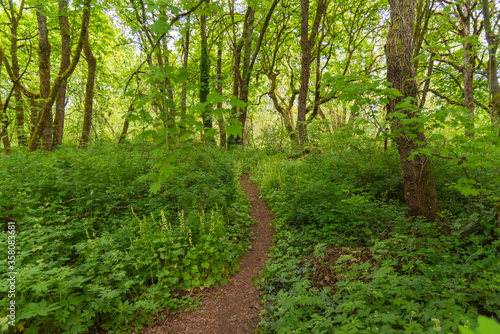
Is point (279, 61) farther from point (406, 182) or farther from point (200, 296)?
point (200, 296)

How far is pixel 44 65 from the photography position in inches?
291

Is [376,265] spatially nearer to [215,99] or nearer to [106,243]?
[215,99]

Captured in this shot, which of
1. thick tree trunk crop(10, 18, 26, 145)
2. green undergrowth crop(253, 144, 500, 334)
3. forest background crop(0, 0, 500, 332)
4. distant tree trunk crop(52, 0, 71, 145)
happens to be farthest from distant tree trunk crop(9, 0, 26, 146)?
green undergrowth crop(253, 144, 500, 334)

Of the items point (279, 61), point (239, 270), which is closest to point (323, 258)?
point (239, 270)

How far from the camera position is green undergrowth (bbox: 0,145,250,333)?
8.48ft

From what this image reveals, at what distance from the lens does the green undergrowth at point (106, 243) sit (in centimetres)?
258

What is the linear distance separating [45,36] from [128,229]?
25.6 feet

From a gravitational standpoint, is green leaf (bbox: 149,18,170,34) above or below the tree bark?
below

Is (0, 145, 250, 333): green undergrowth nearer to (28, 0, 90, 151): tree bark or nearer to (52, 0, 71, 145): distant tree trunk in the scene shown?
(28, 0, 90, 151): tree bark

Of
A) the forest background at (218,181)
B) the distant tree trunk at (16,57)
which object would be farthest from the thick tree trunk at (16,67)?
the forest background at (218,181)

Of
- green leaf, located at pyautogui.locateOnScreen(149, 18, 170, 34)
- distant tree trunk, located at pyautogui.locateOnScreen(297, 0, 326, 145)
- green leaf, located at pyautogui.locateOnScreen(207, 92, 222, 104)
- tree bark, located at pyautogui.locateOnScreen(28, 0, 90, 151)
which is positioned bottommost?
green leaf, located at pyautogui.locateOnScreen(207, 92, 222, 104)

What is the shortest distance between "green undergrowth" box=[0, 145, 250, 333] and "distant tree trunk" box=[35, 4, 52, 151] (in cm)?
243

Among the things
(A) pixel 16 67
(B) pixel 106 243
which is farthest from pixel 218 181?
(A) pixel 16 67

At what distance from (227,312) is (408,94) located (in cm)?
497
